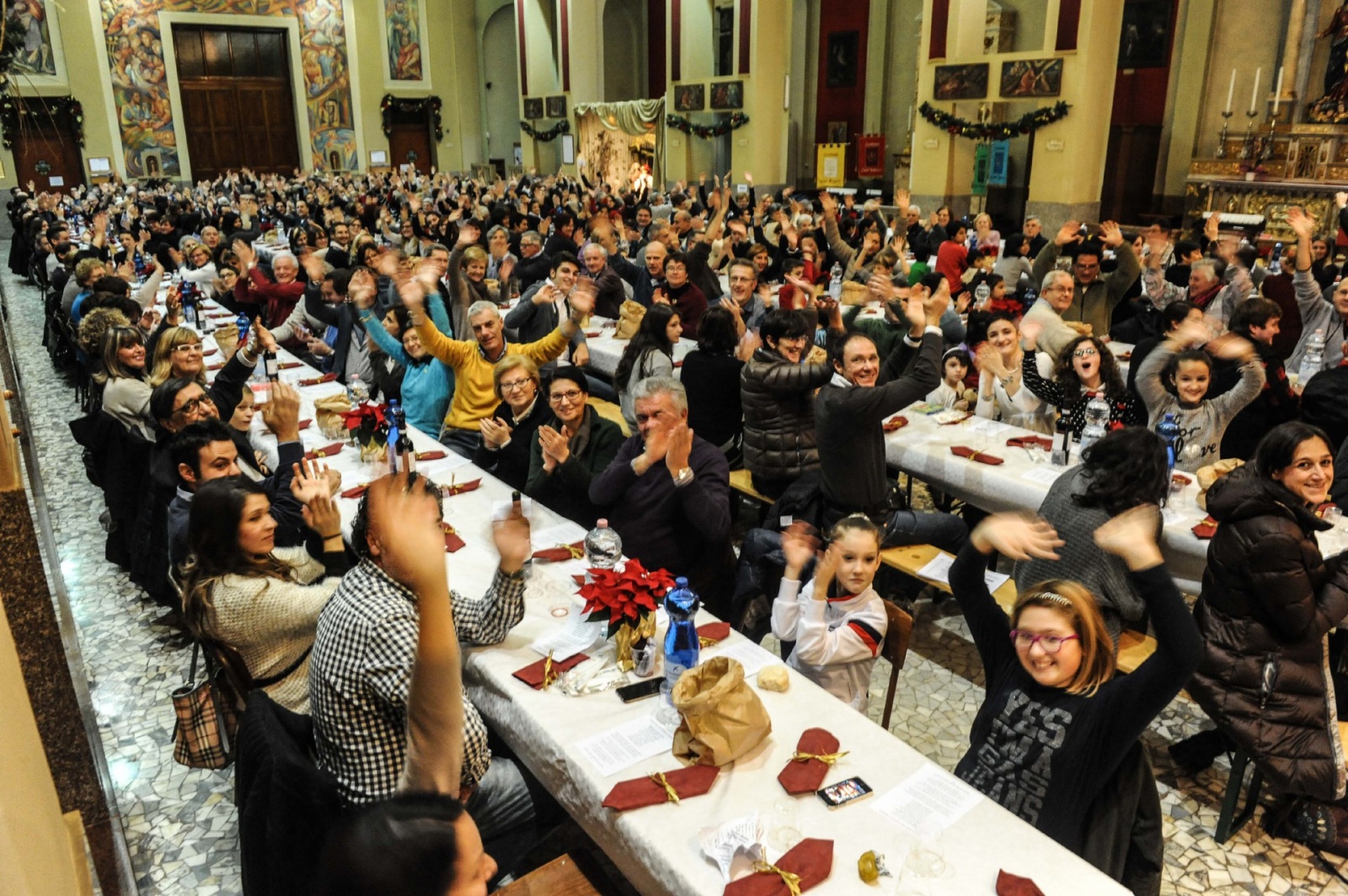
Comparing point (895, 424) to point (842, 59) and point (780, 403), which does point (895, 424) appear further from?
point (842, 59)

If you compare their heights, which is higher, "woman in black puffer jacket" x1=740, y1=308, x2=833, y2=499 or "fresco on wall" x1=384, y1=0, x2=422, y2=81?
"fresco on wall" x1=384, y1=0, x2=422, y2=81

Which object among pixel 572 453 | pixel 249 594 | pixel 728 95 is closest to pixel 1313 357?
pixel 572 453

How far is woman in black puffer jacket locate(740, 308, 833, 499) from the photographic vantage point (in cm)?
484

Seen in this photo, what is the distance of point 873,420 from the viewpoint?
4.34 meters

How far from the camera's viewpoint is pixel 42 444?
322 inches

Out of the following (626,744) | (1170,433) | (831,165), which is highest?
(831,165)

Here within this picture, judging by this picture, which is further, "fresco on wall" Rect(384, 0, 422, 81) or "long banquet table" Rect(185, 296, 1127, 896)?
"fresco on wall" Rect(384, 0, 422, 81)

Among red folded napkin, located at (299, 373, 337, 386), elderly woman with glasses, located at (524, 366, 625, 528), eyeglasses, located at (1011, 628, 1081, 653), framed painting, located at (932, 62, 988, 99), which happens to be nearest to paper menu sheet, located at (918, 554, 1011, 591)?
eyeglasses, located at (1011, 628, 1081, 653)

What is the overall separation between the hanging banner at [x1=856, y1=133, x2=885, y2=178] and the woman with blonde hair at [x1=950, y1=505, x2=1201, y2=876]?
19358 mm

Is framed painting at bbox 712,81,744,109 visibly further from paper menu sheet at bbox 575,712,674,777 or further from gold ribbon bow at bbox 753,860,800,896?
gold ribbon bow at bbox 753,860,800,896

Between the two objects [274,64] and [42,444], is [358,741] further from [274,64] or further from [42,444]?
[274,64]

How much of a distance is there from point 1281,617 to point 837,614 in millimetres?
1521

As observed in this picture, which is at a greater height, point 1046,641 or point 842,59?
point 842,59

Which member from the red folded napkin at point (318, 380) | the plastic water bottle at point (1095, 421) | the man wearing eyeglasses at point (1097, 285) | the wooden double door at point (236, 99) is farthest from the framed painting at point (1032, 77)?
the wooden double door at point (236, 99)
